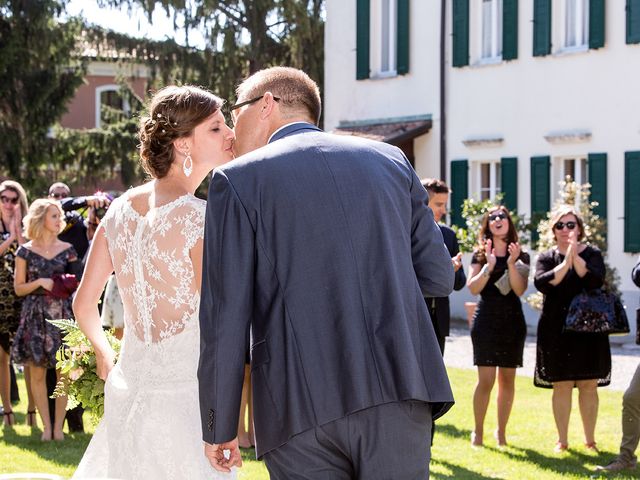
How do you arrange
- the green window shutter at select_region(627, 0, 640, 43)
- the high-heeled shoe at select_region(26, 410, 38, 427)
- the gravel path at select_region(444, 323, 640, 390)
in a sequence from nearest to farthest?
the high-heeled shoe at select_region(26, 410, 38, 427) → the gravel path at select_region(444, 323, 640, 390) → the green window shutter at select_region(627, 0, 640, 43)

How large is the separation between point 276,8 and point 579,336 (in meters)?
19.7

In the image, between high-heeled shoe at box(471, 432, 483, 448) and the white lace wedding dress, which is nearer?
the white lace wedding dress

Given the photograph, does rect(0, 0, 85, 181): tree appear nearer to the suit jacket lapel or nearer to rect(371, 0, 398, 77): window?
rect(371, 0, 398, 77): window

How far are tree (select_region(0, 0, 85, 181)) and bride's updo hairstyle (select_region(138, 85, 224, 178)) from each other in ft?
78.5

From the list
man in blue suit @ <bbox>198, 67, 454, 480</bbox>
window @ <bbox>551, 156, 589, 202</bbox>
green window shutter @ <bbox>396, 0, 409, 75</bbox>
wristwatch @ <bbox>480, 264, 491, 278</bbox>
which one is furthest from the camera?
green window shutter @ <bbox>396, 0, 409, 75</bbox>

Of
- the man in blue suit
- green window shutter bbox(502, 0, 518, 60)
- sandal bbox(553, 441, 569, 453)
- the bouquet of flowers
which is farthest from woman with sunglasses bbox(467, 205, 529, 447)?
green window shutter bbox(502, 0, 518, 60)

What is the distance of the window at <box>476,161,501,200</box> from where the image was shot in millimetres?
22391

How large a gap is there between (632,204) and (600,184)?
2.33 ft

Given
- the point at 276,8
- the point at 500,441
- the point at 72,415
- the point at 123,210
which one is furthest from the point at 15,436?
the point at 276,8

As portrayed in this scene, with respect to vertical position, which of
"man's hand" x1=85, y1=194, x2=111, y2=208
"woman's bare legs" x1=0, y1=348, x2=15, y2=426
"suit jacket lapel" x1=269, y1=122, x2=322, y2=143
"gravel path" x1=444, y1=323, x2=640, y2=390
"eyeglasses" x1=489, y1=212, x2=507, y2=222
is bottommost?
"gravel path" x1=444, y1=323, x2=640, y2=390

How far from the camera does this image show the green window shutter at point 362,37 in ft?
80.0

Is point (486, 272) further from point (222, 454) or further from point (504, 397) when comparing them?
point (222, 454)

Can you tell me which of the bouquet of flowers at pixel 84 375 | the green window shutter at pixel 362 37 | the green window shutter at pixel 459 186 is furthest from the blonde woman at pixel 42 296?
the green window shutter at pixel 362 37

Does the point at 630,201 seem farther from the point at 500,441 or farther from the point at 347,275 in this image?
the point at 347,275
